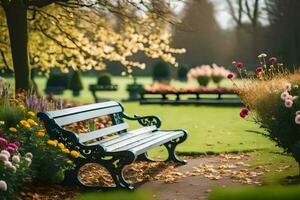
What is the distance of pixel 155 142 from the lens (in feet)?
23.4

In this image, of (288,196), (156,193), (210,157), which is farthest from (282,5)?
(288,196)

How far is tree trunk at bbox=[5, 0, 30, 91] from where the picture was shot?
12375mm

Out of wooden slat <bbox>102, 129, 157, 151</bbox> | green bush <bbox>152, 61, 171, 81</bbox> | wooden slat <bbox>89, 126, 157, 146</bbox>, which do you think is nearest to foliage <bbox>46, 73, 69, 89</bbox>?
green bush <bbox>152, 61, 171, 81</bbox>

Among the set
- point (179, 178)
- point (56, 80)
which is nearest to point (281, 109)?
point (179, 178)

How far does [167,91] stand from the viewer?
2556cm

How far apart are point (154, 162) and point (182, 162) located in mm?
455

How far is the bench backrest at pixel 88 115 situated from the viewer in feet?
21.7

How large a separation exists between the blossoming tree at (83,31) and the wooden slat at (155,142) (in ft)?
18.6

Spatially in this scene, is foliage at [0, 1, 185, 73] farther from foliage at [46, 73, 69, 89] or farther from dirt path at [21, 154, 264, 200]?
foliage at [46, 73, 69, 89]

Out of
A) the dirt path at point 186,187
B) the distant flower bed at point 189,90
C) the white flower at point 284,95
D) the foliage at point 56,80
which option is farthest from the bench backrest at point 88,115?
the foliage at point 56,80

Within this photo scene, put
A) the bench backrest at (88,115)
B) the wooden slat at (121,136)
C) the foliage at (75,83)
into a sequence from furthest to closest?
the foliage at (75,83), the wooden slat at (121,136), the bench backrest at (88,115)

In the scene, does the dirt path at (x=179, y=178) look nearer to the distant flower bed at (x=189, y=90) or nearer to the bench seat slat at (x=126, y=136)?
the bench seat slat at (x=126, y=136)

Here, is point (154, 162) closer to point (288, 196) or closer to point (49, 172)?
point (49, 172)

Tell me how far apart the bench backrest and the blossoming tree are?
17.3 feet
